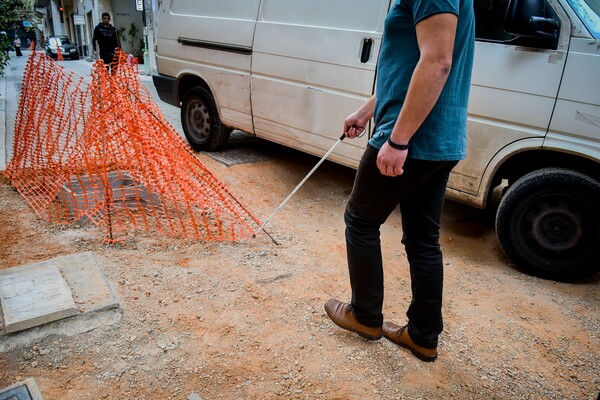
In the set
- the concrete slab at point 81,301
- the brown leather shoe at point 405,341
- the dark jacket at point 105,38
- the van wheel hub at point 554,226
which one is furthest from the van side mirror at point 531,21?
the dark jacket at point 105,38

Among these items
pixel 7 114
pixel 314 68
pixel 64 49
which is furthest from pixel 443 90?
pixel 64 49

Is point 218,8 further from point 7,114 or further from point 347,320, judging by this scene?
point 7,114

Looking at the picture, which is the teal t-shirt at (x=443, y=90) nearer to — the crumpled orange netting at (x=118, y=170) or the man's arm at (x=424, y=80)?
the man's arm at (x=424, y=80)

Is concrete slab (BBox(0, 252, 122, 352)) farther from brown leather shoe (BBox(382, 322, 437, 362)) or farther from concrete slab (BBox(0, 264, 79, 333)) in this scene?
brown leather shoe (BBox(382, 322, 437, 362))

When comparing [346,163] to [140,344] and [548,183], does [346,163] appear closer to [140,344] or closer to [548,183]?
[548,183]

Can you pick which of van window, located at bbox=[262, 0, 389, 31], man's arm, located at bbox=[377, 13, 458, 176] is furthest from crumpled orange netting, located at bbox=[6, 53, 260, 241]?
man's arm, located at bbox=[377, 13, 458, 176]

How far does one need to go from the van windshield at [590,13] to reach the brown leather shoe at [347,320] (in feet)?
7.19

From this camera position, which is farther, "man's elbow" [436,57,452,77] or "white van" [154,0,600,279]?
"white van" [154,0,600,279]

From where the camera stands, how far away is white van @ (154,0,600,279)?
265 centimetres

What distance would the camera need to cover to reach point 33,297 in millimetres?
2225

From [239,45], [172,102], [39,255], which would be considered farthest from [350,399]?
[172,102]

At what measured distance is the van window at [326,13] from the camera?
3473mm

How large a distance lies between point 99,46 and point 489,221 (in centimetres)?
1111

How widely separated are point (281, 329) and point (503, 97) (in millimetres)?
2125
